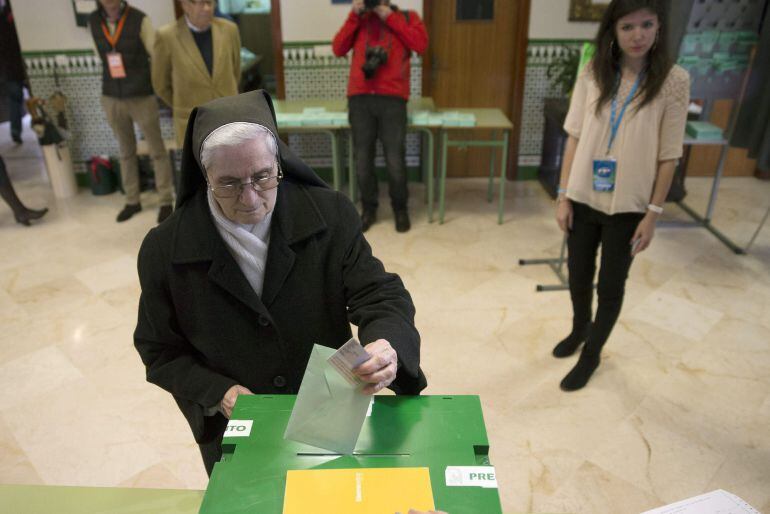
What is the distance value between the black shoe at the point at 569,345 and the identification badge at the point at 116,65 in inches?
141

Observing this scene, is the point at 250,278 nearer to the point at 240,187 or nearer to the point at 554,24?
the point at 240,187

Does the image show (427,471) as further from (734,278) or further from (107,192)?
(107,192)

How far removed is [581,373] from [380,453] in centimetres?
202

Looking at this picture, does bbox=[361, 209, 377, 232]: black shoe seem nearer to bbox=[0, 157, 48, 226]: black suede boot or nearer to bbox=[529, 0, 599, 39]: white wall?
bbox=[529, 0, 599, 39]: white wall

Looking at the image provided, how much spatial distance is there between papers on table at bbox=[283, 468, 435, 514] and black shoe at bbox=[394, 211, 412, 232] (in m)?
3.61

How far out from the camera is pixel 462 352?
3.17 m

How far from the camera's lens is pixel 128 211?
16.0 ft

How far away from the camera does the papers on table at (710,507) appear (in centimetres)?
119

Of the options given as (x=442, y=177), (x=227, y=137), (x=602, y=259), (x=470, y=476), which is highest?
(x=227, y=137)

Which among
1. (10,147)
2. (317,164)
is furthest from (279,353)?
(10,147)

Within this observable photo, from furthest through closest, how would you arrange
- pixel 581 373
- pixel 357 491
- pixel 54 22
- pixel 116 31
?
pixel 54 22, pixel 116 31, pixel 581 373, pixel 357 491

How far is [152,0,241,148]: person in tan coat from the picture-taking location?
13.5 ft

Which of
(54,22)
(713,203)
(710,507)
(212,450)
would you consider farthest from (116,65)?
(710,507)

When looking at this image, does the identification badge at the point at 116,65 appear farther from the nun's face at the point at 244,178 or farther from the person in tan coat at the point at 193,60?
the nun's face at the point at 244,178
